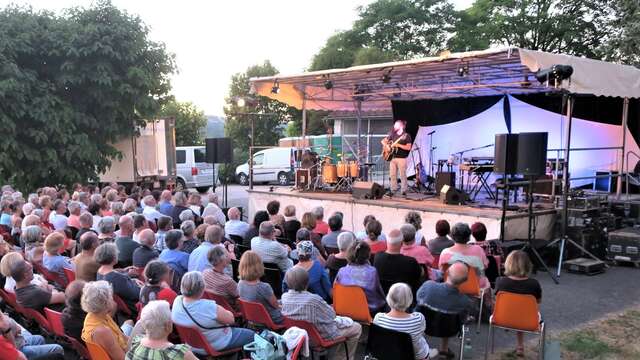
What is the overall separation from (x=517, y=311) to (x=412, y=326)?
41.9 inches

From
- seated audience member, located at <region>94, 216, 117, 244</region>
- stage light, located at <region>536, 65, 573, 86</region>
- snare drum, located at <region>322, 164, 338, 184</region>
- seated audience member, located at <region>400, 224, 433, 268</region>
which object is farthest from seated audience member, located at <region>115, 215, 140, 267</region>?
snare drum, located at <region>322, 164, 338, 184</region>

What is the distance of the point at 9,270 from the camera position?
4.03 metres

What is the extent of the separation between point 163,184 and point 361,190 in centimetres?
665

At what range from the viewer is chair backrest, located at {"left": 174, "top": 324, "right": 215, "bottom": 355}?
11.3 feet

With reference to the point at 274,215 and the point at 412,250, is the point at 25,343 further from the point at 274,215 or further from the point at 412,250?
the point at 274,215

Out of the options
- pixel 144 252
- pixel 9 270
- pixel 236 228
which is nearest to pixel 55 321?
pixel 9 270

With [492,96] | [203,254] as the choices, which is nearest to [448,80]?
[492,96]

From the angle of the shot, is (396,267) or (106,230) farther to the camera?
(106,230)

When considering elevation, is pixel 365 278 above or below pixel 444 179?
below

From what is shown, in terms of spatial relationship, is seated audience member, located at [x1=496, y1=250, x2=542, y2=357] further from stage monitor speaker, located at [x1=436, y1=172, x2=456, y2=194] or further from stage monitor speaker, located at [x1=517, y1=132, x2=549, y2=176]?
stage monitor speaker, located at [x1=436, y1=172, x2=456, y2=194]

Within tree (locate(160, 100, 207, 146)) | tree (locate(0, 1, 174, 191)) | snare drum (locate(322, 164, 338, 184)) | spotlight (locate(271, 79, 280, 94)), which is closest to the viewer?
tree (locate(0, 1, 174, 191))

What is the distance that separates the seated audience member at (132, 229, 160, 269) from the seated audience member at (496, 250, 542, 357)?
3.12 metres

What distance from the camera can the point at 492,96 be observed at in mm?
13289

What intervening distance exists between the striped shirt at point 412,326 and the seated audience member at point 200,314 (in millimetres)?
1021
